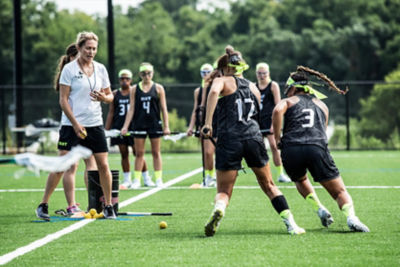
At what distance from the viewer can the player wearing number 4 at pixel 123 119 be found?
13.9 m

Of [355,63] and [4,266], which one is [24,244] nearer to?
[4,266]

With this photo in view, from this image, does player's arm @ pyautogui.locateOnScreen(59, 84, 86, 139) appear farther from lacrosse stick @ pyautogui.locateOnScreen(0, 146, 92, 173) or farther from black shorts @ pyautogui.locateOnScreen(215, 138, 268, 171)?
lacrosse stick @ pyautogui.locateOnScreen(0, 146, 92, 173)

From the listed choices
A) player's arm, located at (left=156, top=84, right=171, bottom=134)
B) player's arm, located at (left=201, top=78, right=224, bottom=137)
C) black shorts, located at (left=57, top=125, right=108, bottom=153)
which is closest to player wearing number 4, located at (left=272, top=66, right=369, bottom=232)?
player's arm, located at (left=201, top=78, right=224, bottom=137)

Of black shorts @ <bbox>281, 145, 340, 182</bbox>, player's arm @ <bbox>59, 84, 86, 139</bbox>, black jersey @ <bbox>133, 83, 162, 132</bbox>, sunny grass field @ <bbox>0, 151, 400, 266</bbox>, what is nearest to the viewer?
sunny grass field @ <bbox>0, 151, 400, 266</bbox>

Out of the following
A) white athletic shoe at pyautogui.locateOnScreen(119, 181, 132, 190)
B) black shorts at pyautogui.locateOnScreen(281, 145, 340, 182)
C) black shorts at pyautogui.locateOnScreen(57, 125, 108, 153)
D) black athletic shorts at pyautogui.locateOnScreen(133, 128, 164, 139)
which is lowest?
white athletic shoe at pyautogui.locateOnScreen(119, 181, 132, 190)

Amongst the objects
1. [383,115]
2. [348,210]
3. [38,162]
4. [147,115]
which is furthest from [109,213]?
[383,115]

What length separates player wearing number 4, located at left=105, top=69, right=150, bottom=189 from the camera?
13.9 meters

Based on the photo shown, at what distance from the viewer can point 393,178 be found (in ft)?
46.6

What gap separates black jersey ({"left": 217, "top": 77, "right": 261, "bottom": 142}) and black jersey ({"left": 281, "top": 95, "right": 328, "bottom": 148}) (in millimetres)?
355

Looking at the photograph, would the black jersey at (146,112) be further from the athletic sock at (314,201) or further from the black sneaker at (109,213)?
the athletic sock at (314,201)

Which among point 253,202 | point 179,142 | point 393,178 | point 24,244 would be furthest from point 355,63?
point 24,244

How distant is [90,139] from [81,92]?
55cm

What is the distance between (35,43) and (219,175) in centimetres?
6150

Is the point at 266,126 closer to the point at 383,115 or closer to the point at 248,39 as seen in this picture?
the point at 383,115
